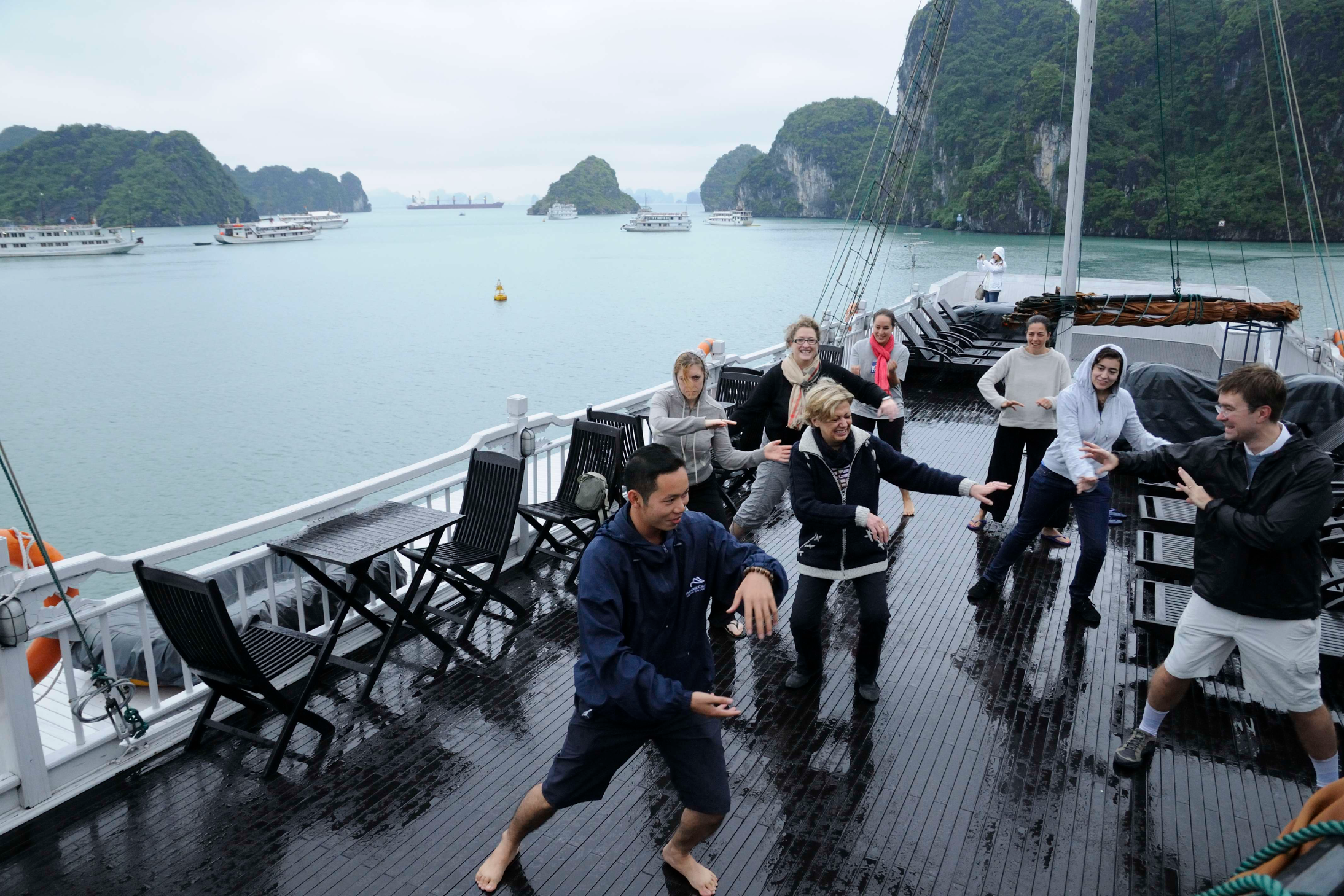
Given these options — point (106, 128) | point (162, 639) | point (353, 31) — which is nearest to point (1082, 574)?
point (162, 639)

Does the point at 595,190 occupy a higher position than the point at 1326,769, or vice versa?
the point at 595,190

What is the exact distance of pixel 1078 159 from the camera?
8.79 m

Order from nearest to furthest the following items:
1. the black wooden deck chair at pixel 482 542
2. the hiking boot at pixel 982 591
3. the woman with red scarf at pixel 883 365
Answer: the black wooden deck chair at pixel 482 542
the hiking boot at pixel 982 591
the woman with red scarf at pixel 883 365

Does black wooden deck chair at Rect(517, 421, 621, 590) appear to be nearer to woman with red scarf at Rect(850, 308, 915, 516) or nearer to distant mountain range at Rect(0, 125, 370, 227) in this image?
woman with red scarf at Rect(850, 308, 915, 516)

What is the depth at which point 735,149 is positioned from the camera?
18438cm

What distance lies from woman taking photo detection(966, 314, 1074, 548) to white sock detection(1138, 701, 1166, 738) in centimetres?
203

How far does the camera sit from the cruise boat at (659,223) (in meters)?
128

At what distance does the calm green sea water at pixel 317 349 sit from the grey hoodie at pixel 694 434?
21.3m

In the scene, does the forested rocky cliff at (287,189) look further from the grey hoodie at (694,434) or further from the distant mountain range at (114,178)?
the grey hoodie at (694,434)

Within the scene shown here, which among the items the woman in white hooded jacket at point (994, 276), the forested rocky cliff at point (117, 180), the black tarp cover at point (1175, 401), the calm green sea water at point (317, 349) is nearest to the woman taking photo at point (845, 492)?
the black tarp cover at point (1175, 401)

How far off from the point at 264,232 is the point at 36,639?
384 feet

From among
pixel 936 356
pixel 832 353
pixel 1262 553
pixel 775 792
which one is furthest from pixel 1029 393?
pixel 936 356

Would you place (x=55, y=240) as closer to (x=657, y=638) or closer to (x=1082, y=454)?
A: (x=1082, y=454)

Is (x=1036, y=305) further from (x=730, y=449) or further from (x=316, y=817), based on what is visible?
(x=316, y=817)
